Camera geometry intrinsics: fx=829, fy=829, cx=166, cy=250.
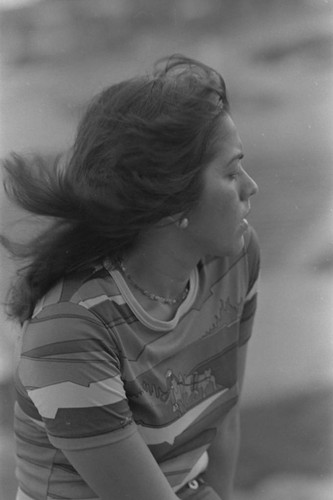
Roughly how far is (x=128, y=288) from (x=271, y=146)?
35.4 inches

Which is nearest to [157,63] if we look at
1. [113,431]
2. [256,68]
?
[113,431]

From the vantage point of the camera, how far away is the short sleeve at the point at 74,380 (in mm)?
996

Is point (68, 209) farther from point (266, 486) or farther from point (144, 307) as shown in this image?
point (266, 486)

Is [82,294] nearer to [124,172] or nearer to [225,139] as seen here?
[124,172]

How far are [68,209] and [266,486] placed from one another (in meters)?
0.98

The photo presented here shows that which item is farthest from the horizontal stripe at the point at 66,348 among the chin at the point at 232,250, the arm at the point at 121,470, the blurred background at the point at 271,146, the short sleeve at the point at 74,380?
the blurred background at the point at 271,146

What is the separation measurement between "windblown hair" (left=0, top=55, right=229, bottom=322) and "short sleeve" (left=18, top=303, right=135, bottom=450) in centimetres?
9

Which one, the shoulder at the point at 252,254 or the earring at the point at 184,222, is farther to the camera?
the shoulder at the point at 252,254

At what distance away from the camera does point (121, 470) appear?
1010 mm

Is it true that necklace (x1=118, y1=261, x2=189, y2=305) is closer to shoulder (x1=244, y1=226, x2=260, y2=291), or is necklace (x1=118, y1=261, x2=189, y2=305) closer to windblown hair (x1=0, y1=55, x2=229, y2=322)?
windblown hair (x1=0, y1=55, x2=229, y2=322)

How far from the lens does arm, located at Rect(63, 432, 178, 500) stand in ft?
3.29

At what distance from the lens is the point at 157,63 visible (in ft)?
3.62

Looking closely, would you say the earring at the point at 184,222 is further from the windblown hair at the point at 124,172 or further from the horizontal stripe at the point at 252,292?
the horizontal stripe at the point at 252,292

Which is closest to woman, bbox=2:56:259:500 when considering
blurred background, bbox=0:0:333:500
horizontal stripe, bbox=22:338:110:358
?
horizontal stripe, bbox=22:338:110:358
